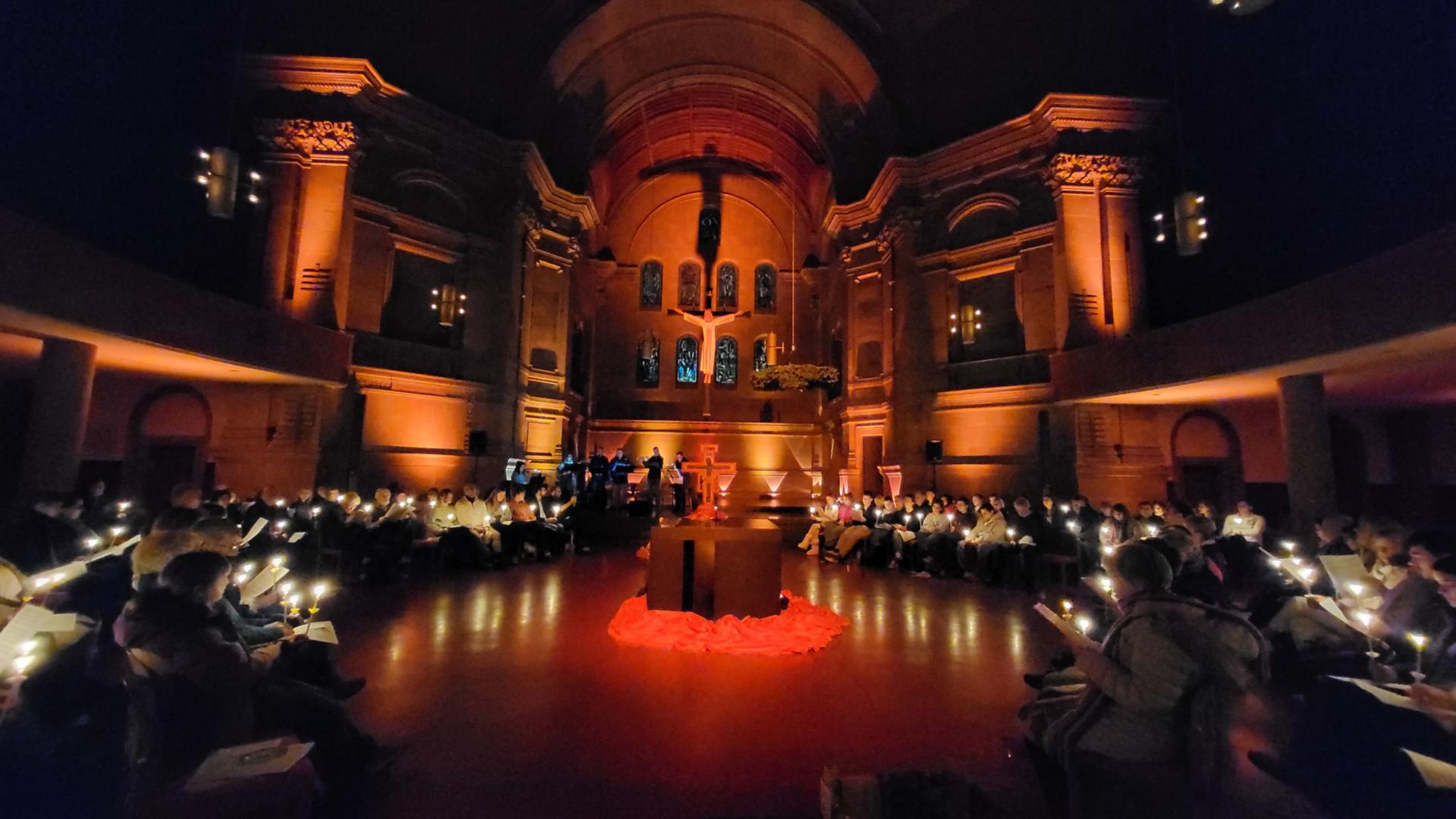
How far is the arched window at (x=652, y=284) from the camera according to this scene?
23.3m

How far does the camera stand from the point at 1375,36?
816cm

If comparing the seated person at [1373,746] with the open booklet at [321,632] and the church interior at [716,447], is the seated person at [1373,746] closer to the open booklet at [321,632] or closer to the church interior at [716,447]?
the church interior at [716,447]

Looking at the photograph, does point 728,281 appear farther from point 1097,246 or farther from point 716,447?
point 1097,246

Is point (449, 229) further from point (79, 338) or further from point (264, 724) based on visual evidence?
point (264, 724)

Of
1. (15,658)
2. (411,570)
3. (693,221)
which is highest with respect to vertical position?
(693,221)

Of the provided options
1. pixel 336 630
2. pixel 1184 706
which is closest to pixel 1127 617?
pixel 1184 706

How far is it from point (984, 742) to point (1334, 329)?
21.1ft

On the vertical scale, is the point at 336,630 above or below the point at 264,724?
below

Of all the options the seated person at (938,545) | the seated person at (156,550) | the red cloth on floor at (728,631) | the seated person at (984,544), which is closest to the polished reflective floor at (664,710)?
the red cloth on floor at (728,631)

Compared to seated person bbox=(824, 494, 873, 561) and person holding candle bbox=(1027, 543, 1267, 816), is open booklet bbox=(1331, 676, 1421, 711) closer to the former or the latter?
person holding candle bbox=(1027, 543, 1267, 816)

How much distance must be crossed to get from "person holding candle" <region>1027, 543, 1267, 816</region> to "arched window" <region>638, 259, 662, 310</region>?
22044mm

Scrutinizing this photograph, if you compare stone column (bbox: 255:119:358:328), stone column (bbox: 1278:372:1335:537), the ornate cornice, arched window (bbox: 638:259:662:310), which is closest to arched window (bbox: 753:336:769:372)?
arched window (bbox: 638:259:662:310)

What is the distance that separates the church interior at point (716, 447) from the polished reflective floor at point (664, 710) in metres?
0.04

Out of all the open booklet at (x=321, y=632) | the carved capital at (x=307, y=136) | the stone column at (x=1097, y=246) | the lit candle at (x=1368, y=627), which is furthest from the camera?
the stone column at (x=1097, y=246)
